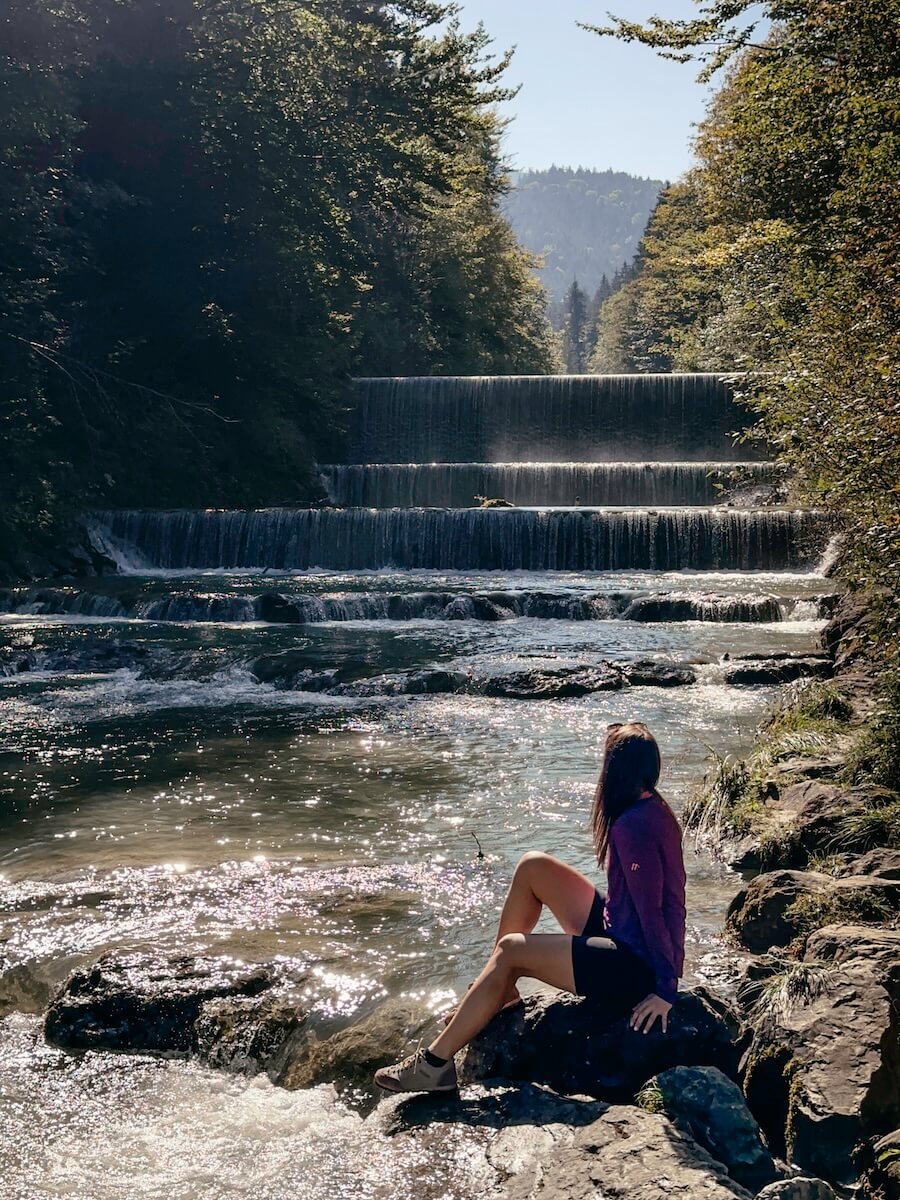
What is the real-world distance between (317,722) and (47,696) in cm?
368

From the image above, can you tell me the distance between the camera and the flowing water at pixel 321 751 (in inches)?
184

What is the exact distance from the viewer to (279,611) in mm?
19047

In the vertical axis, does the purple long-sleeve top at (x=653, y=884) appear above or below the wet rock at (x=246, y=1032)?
above

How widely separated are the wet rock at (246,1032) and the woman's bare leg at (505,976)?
3.07ft

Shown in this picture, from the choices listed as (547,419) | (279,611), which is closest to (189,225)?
(547,419)

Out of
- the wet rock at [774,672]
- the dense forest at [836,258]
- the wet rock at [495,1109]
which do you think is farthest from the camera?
the wet rock at [774,672]

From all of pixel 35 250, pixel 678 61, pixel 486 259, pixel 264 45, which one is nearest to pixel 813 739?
pixel 678 61

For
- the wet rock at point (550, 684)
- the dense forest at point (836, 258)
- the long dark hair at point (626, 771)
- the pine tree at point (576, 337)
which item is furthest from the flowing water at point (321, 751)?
the pine tree at point (576, 337)

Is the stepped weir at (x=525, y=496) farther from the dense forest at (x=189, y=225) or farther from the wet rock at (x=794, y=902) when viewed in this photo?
the wet rock at (x=794, y=902)

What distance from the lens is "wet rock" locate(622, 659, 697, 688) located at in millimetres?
13867

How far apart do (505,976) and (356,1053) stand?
81cm

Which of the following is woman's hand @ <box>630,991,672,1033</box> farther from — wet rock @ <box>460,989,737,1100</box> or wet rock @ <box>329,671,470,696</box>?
wet rock @ <box>329,671,470,696</box>

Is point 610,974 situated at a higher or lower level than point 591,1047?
higher

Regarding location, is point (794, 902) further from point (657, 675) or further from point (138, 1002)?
point (657, 675)
